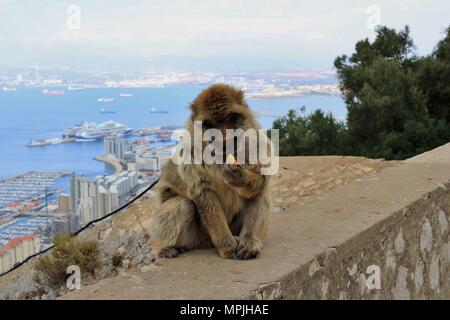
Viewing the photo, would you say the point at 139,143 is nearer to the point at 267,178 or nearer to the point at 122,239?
the point at 122,239

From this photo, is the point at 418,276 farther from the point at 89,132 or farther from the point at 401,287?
the point at 89,132

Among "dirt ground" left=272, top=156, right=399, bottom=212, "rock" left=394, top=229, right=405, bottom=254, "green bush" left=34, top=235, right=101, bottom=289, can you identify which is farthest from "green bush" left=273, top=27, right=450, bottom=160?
"rock" left=394, top=229, right=405, bottom=254

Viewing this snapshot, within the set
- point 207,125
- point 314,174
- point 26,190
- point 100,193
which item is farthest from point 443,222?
point 26,190

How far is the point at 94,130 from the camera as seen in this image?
1234cm

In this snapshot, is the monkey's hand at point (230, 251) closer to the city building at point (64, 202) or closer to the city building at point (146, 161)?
the city building at point (146, 161)

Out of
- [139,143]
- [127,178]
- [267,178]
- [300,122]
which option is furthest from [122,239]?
[300,122]

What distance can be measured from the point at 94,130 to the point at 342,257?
9.93 m

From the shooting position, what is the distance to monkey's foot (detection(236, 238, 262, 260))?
3141 millimetres

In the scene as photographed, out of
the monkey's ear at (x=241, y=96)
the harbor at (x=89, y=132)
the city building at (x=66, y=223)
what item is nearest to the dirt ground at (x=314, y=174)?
the city building at (x=66, y=223)

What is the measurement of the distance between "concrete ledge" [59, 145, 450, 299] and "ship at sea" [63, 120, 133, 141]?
817 centimetres

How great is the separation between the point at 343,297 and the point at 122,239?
4.66m

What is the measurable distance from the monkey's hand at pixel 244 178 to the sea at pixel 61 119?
279 inches

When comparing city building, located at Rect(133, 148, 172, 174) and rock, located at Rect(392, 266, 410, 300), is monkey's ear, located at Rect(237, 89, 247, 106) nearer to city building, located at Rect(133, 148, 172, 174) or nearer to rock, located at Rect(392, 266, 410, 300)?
rock, located at Rect(392, 266, 410, 300)

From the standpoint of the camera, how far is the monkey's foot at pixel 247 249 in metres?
3.14
